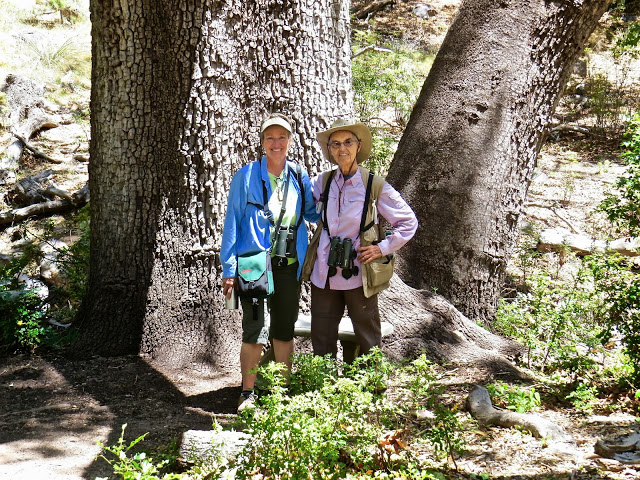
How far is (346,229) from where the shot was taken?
4539 millimetres

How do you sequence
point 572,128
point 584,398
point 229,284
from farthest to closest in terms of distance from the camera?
point 572,128, point 584,398, point 229,284

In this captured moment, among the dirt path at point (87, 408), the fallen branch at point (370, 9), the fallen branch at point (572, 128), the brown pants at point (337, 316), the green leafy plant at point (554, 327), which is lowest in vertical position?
the dirt path at point (87, 408)

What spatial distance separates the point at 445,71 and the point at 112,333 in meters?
4.11

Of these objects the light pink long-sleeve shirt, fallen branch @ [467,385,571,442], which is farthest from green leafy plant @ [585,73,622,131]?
the light pink long-sleeve shirt

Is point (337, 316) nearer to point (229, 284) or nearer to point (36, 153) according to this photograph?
point (229, 284)

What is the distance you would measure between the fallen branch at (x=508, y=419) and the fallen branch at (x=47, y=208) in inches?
267

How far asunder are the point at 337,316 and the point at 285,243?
66 centimetres

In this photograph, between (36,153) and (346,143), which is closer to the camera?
(346,143)

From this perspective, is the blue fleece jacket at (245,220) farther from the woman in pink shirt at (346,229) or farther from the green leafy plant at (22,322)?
the green leafy plant at (22,322)

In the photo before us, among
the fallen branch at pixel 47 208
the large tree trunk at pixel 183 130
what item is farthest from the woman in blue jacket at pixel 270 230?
the fallen branch at pixel 47 208

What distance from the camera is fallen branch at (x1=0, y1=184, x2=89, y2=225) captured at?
934 cm

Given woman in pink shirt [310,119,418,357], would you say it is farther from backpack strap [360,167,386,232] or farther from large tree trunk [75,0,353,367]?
large tree trunk [75,0,353,367]

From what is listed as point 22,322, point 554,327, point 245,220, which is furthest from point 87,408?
point 554,327

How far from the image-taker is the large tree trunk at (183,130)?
5148 millimetres
